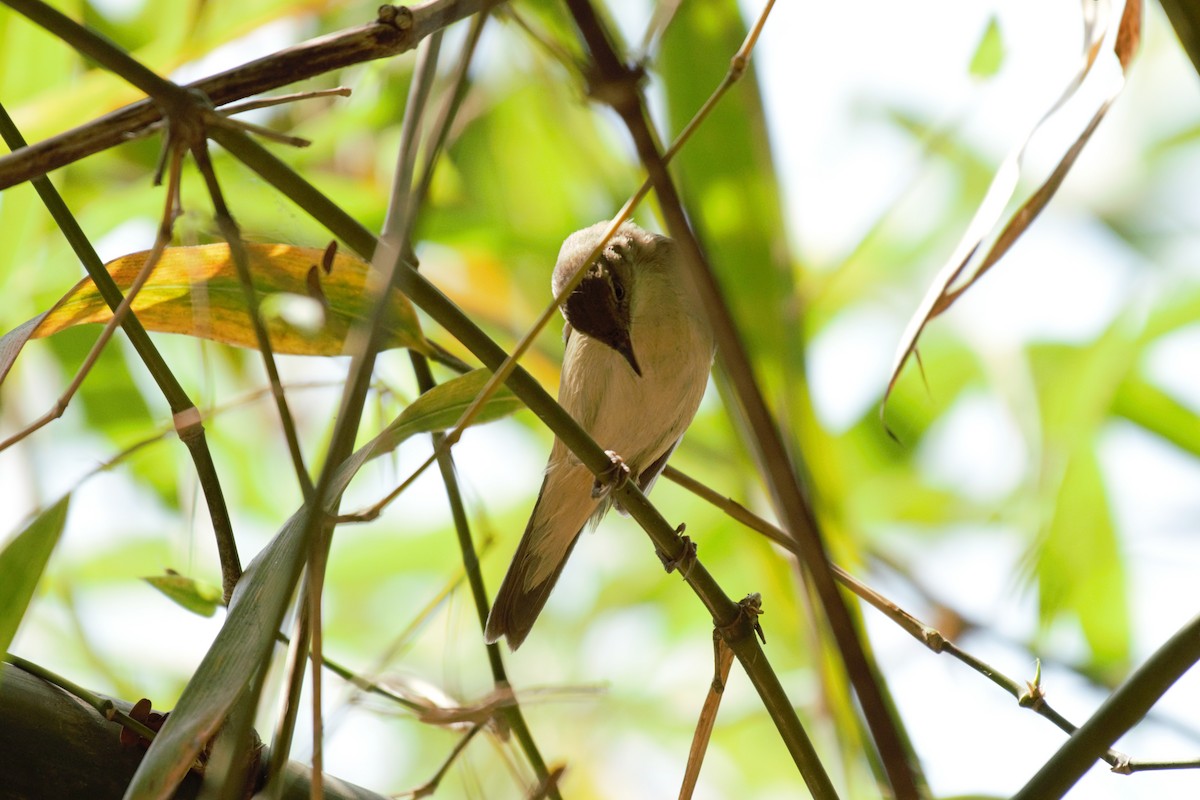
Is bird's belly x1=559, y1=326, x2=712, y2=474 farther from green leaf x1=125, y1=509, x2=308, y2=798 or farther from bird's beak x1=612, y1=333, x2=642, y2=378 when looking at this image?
green leaf x1=125, y1=509, x2=308, y2=798

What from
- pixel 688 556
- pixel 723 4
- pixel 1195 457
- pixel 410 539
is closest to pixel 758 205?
pixel 723 4

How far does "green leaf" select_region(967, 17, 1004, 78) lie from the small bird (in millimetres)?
1010

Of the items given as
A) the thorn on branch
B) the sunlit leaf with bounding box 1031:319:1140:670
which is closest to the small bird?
the sunlit leaf with bounding box 1031:319:1140:670

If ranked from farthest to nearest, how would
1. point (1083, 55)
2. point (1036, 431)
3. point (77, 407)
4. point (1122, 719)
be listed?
point (77, 407) → point (1036, 431) → point (1083, 55) → point (1122, 719)

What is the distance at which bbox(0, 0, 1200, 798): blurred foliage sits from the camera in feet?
4.01

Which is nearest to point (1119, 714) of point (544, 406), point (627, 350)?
point (544, 406)

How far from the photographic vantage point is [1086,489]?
5.57 feet

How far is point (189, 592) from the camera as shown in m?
1.23

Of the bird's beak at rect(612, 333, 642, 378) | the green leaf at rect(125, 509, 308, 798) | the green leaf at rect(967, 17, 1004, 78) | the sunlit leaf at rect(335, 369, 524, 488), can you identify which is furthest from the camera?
the bird's beak at rect(612, 333, 642, 378)

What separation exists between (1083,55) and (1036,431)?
106 centimetres

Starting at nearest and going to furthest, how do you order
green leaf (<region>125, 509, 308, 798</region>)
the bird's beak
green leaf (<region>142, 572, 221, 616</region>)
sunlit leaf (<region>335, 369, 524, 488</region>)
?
green leaf (<region>125, 509, 308, 798</region>), sunlit leaf (<region>335, 369, 524, 488</region>), green leaf (<region>142, 572, 221, 616</region>), the bird's beak

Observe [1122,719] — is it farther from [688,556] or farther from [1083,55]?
[1083,55]

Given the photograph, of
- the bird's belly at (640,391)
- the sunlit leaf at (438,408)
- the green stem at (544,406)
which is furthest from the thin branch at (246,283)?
the bird's belly at (640,391)

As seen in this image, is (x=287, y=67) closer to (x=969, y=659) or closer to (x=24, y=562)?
(x=24, y=562)
